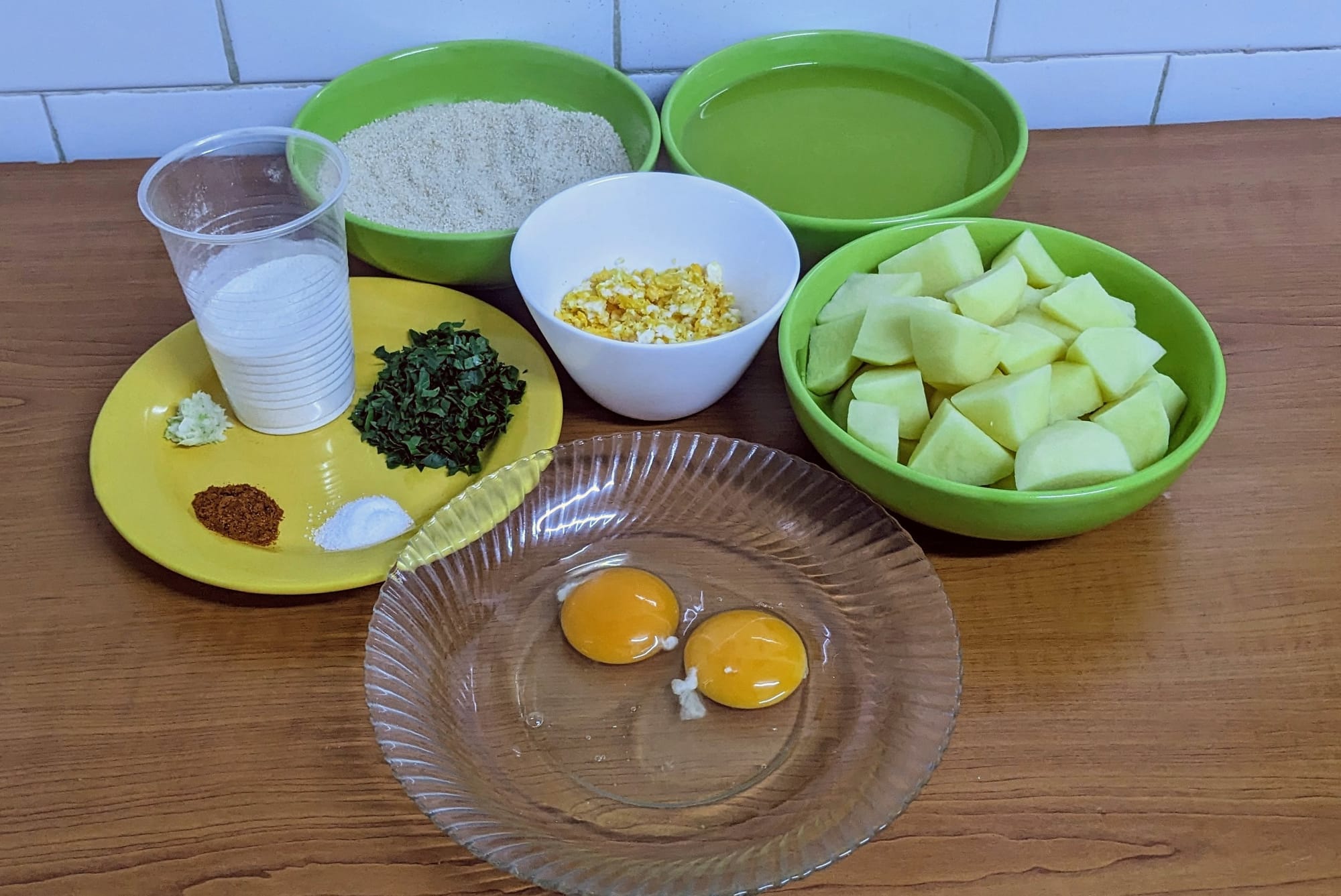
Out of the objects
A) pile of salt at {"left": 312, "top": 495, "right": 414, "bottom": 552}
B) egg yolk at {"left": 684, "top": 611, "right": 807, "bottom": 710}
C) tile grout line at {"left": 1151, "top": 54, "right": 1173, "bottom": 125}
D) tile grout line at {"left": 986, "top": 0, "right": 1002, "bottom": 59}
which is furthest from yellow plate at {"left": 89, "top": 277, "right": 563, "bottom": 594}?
tile grout line at {"left": 1151, "top": 54, "right": 1173, "bottom": 125}

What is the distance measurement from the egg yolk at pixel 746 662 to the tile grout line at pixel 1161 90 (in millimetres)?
1129

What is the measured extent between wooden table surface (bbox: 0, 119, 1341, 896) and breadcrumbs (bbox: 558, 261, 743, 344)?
0.10 meters

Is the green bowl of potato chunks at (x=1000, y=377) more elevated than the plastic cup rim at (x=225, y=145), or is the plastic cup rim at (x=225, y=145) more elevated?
the plastic cup rim at (x=225, y=145)

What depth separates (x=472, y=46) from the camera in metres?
1.41

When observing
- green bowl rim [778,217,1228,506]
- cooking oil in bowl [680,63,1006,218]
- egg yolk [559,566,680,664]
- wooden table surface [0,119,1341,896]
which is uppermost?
cooking oil in bowl [680,63,1006,218]

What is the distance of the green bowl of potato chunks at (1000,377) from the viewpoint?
91cm

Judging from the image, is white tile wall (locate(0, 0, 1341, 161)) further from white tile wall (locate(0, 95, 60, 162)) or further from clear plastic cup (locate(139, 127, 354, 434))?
clear plastic cup (locate(139, 127, 354, 434))

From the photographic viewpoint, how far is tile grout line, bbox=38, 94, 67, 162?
1423mm

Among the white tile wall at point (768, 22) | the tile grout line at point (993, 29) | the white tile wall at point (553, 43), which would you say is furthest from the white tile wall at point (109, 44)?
the tile grout line at point (993, 29)

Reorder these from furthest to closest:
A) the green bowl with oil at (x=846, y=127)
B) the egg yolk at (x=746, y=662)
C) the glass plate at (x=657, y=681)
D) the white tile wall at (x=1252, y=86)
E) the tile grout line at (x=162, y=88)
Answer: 1. the white tile wall at (x=1252, y=86)
2. the tile grout line at (x=162, y=88)
3. the green bowl with oil at (x=846, y=127)
4. the egg yolk at (x=746, y=662)
5. the glass plate at (x=657, y=681)

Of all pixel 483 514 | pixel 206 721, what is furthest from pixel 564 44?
pixel 206 721

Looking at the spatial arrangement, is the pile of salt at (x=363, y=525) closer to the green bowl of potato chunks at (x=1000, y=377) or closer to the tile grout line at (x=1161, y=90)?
the green bowl of potato chunks at (x=1000, y=377)

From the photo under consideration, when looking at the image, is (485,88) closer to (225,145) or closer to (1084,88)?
(225,145)

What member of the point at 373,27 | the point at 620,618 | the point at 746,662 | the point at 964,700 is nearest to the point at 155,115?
the point at 373,27
